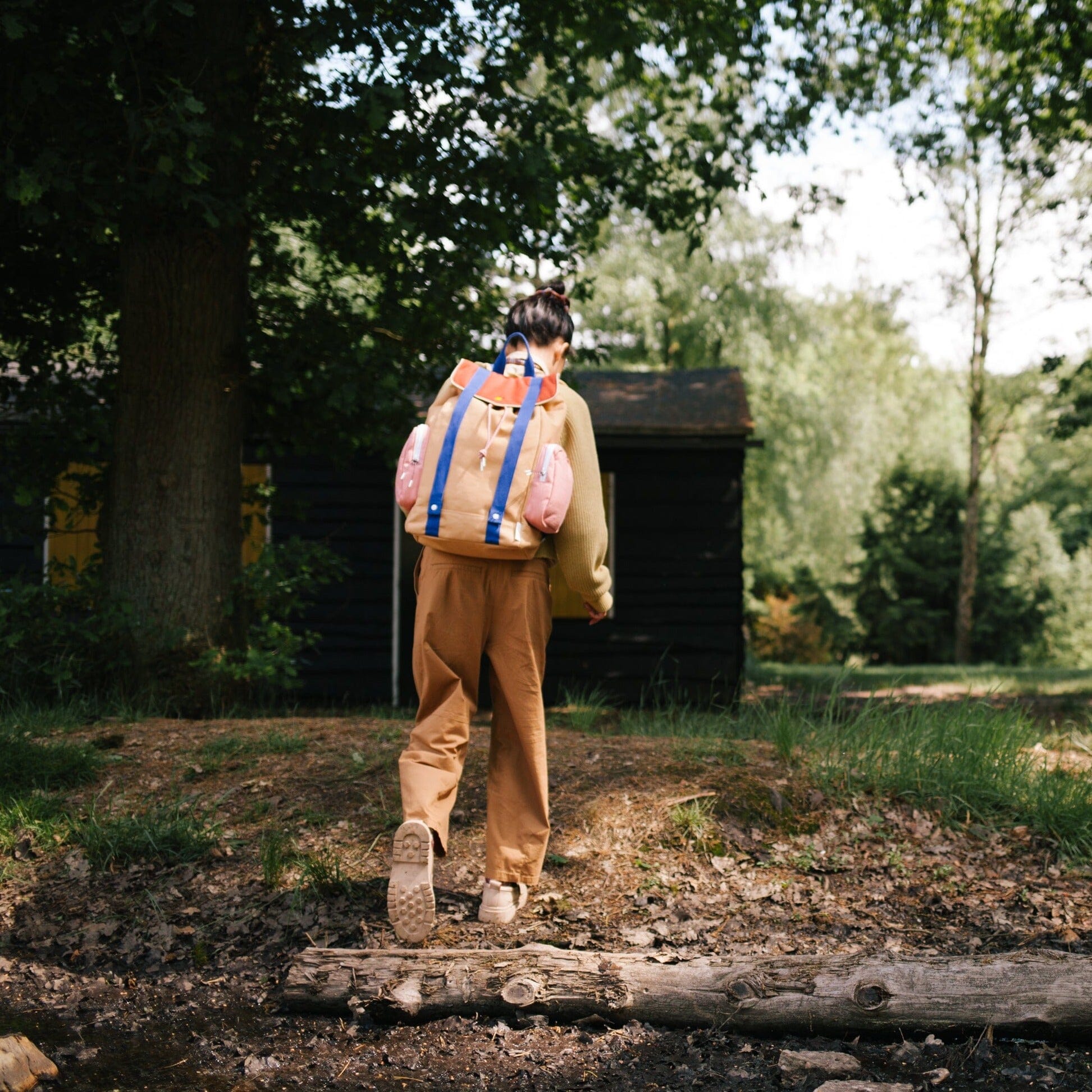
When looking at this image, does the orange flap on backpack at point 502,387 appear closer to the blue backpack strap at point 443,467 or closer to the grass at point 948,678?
the blue backpack strap at point 443,467

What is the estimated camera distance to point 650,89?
9.17 metres

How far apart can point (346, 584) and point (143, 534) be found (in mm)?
5250

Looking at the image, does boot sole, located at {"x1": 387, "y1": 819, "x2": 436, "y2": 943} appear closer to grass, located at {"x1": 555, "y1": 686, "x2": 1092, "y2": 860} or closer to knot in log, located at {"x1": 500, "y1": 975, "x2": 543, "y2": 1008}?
knot in log, located at {"x1": 500, "y1": 975, "x2": 543, "y2": 1008}

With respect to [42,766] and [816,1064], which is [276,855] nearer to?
[42,766]

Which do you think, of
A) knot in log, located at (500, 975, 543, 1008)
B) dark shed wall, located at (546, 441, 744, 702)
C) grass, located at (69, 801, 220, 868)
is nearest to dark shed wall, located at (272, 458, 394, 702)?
dark shed wall, located at (546, 441, 744, 702)

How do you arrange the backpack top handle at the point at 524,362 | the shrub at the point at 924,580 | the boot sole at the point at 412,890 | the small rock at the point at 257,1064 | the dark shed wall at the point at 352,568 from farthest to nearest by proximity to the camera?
the shrub at the point at 924,580
the dark shed wall at the point at 352,568
the backpack top handle at the point at 524,362
the boot sole at the point at 412,890
the small rock at the point at 257,1064

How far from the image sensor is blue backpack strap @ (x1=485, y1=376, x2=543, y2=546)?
316cm

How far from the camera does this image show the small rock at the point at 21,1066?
2.46 meters

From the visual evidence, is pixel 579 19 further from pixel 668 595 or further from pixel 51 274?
pixel 668 595

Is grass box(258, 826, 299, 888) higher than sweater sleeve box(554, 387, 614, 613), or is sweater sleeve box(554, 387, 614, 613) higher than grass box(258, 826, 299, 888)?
sweater sleeve box(554, 387, 614, 613)

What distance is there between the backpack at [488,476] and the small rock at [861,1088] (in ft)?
5.36

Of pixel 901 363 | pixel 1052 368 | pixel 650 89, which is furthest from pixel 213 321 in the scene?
pixel 901 363

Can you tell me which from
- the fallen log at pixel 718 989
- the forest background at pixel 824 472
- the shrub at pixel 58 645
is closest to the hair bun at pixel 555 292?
the fallen log at pixel 718 989

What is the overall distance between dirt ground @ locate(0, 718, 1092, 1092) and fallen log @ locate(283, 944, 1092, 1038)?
0.18ft
